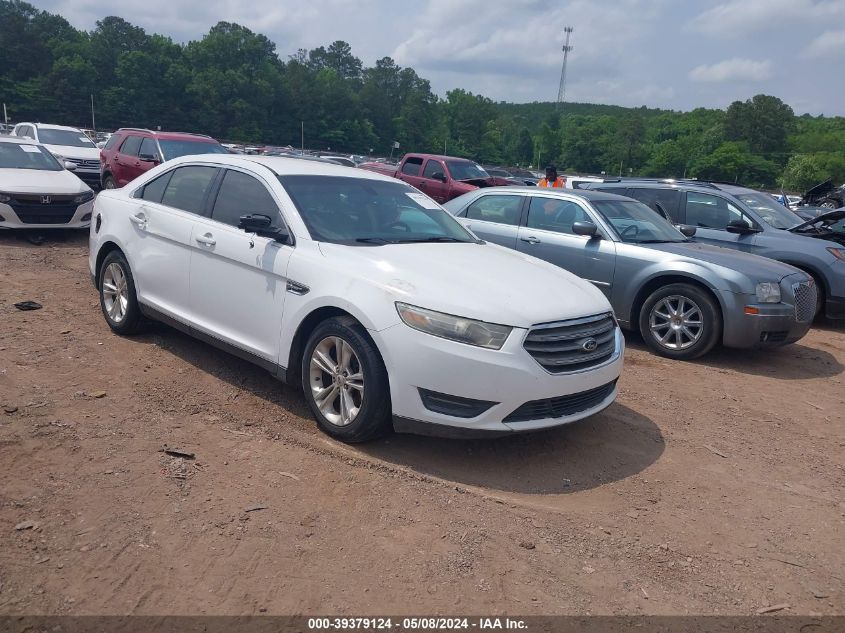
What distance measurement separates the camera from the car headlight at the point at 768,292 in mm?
6809

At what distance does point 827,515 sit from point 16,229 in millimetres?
11121

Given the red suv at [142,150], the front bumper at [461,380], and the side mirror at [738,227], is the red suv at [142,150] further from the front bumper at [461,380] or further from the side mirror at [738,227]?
the front bumper at [461,380]

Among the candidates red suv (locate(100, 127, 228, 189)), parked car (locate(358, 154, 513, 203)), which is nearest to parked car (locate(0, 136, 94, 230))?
red suv (locate(100, 127, 228, 189))

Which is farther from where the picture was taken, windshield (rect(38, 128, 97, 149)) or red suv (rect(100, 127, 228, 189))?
windshield (rect(38, 128, 97, 149))

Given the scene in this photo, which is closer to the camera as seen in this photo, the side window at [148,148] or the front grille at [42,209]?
the front grille at [42,209]

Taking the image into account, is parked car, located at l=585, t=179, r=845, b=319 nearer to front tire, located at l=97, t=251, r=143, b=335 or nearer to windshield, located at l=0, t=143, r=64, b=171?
front tire, located at l=97, t=251, r=143, b=335

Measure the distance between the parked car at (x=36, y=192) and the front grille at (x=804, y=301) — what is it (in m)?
10.2

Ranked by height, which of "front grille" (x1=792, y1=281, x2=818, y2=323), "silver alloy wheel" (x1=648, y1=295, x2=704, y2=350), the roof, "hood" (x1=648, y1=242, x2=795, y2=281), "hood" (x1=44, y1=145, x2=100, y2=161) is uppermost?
the roof

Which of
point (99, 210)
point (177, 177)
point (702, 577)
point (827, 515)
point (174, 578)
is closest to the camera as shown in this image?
point (174, 578)

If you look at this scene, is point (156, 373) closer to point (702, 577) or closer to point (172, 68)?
point (702, 577)

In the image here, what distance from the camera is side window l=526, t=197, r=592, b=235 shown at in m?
8.03

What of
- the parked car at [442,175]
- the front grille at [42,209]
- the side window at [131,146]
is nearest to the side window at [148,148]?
the side window at [131,146]

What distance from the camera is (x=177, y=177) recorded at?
589 cm

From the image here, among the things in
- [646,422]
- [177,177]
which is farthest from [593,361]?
[177,177]
